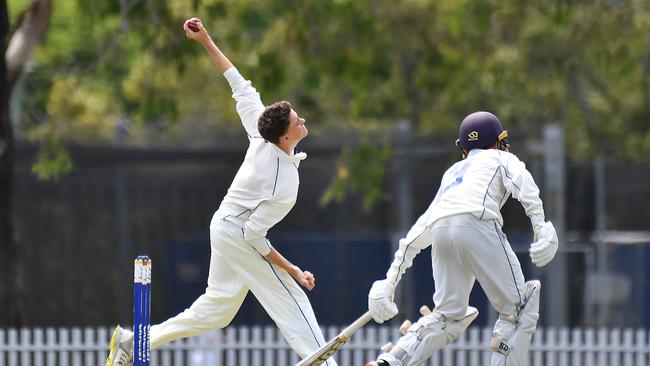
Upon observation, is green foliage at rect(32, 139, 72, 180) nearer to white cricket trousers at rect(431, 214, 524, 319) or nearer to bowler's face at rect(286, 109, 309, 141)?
bowler's face at rect(286, 109, 309, 141)

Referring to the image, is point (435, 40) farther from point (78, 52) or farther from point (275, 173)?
point (275, 173)

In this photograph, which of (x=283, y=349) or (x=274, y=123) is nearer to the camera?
(x=274, y=123)

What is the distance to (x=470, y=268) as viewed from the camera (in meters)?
7.30

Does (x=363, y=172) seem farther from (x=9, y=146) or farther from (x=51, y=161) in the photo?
(x=9, y=146)

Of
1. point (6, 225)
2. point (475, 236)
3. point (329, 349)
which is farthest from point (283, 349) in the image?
point (475, 236)

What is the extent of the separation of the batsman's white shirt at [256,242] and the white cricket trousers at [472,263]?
822mm

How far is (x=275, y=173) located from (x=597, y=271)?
26.0ft

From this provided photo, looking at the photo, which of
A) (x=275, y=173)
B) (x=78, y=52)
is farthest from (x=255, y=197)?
(x=78, y=52)

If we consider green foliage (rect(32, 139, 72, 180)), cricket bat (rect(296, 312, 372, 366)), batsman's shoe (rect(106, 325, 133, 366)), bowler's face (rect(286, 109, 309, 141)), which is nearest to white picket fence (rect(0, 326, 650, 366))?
green foliage (rect(32, 139, 72, 180))

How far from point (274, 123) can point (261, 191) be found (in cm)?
40

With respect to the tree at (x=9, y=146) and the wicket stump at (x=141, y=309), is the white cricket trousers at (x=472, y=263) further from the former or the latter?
the tree at (x=9, y=146)

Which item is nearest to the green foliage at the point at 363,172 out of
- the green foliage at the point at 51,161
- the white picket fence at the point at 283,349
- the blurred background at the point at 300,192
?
the blurred background at the point at 300,192

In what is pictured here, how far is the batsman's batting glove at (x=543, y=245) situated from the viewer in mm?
6832

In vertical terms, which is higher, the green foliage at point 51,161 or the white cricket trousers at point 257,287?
the green foliage at point 51,161
